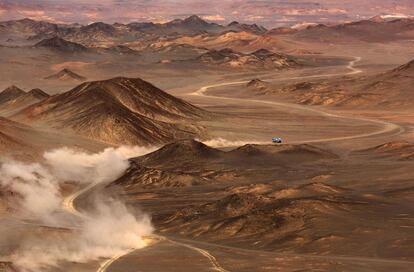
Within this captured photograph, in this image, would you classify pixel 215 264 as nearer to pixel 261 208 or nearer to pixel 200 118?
pixel 261 208

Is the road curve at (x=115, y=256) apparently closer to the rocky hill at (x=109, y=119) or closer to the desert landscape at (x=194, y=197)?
the desert landscape at (x=194, y=197)

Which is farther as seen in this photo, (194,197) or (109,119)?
(109,119)

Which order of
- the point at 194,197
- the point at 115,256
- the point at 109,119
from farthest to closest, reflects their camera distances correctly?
the point at 109,119 < the point at 194,197 < the point at 115,256

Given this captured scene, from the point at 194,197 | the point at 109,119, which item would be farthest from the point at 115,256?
the point at 109,119

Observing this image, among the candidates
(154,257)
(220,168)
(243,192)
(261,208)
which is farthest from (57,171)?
(154,257)

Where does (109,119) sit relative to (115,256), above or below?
below

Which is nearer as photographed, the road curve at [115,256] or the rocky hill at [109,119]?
the road curve at [115,256]

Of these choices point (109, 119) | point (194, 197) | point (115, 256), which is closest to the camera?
point (115, 256)

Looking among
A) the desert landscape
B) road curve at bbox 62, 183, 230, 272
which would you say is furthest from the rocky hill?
road curve at bbox 62, 183, 230, 272

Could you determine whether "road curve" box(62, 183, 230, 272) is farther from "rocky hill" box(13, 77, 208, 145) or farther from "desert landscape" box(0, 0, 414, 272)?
"rocky hill" box(13, 77, 208, 145)

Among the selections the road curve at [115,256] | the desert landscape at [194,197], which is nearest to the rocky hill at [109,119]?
the desert landscape at [194,197]

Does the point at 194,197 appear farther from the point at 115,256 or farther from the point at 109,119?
the point at 109,119
